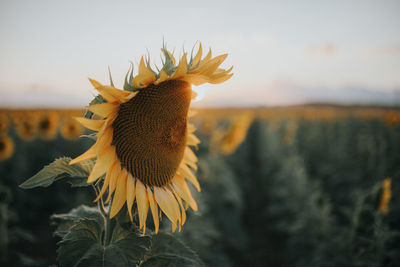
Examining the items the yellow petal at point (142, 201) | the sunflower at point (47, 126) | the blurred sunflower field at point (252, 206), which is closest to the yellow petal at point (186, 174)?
the blurred sunflower field at point (252, 206)

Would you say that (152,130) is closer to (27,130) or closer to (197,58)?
(197,58)

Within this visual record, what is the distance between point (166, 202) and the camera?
127 centimetres

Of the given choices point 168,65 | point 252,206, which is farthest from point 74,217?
point 252,206

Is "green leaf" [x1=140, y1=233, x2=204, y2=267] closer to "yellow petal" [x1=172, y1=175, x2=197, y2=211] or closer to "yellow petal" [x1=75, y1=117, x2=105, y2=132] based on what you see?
"yellow petal" [x1=172, y1=175, x2=197, y2=211]

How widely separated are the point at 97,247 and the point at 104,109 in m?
0.58

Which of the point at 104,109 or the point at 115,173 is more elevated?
the point at 104,109

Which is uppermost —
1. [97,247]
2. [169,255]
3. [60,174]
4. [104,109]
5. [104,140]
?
[104,109]

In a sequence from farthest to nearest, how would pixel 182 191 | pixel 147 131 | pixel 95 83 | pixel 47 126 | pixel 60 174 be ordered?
pixel 47 126 → pixel 182 191 → pixel 147 131 → pixel 60 174 → pixel 95 83

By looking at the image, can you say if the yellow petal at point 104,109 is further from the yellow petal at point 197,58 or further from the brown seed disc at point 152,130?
the yellow petal at point 197,58

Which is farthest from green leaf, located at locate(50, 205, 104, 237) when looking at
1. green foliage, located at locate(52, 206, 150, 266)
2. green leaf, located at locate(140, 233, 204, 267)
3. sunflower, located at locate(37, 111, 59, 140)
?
sunflower, located at locate(37, 111, 59, 140)

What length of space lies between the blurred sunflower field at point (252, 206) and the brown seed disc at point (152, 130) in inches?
8.5

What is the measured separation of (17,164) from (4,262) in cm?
549

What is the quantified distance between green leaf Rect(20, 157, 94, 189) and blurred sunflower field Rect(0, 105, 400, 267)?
5.9 inches

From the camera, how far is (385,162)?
794cm
